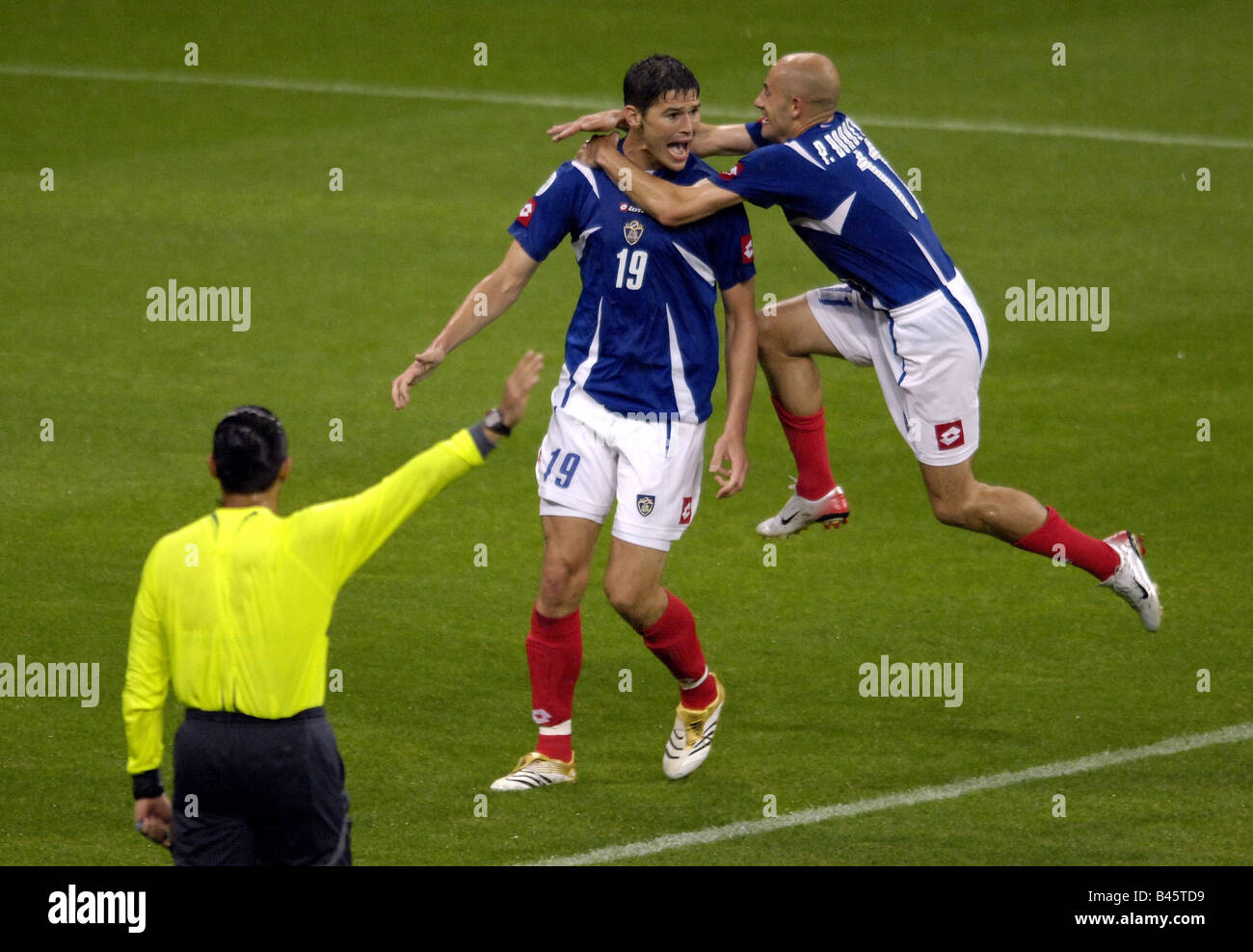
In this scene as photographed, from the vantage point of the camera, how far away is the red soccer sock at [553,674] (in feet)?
26.0

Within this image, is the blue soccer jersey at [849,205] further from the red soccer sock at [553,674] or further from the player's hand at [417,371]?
the red soccer sock at [553,674]

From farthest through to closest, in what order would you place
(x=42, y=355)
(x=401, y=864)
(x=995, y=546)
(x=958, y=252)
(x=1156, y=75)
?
(x=1156, y=75)
(x=958, y=252)
(x=42, y=355)
(x=995, y=546)
(x=401, y=864)

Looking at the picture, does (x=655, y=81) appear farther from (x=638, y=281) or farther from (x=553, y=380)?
(x=553, y=380)

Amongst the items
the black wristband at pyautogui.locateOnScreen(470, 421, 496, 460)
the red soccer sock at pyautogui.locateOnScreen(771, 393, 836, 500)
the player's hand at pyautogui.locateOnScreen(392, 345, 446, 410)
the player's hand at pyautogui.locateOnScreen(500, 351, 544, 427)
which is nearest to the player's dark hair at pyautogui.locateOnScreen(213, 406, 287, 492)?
the black wristband at pyautogui.locateOnScreen(470, 421, 496, 460)

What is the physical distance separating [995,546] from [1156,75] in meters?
13.5

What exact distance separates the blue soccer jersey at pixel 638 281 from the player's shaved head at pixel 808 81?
1.85 ft

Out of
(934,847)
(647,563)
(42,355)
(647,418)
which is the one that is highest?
(42,355)

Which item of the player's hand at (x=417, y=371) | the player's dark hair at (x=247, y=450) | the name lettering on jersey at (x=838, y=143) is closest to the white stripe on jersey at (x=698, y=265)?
the name lettering on jersey at (x=838, y=143)

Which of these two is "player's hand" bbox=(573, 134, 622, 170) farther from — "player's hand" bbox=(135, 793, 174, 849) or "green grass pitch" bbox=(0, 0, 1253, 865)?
"player's hand" bbox=(135, 793, 174, 849)

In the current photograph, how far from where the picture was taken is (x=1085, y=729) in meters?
8.55

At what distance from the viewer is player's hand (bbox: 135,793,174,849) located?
18.1ft

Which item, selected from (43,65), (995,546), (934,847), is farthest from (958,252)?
(43,65)

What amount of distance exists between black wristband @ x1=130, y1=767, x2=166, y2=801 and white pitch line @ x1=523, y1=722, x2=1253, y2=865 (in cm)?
197

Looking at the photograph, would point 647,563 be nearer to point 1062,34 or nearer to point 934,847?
point 934,847
